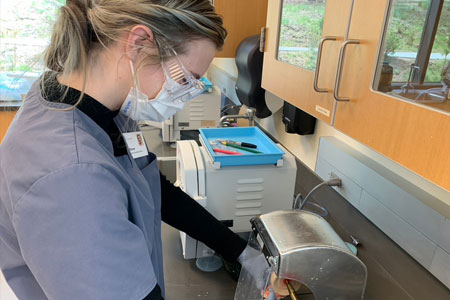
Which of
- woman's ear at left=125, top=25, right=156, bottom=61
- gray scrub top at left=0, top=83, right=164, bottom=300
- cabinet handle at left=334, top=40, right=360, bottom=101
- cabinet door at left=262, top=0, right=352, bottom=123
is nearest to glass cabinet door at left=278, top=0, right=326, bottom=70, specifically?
cabinet door at left=262, top=0, right=352, bottom=123

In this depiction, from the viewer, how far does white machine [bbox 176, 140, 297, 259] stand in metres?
→ 0.99

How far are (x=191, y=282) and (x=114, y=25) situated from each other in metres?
0.79

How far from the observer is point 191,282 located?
1037 mm

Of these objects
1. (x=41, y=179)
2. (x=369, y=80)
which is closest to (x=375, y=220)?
(x=369, y=80)

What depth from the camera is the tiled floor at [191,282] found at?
3.24ft

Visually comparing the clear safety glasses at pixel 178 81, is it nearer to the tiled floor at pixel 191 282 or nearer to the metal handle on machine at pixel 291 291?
the metal handle on machine at pixel 291 291

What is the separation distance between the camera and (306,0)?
3.03 feet

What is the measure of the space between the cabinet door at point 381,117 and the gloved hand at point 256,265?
0.43 metres

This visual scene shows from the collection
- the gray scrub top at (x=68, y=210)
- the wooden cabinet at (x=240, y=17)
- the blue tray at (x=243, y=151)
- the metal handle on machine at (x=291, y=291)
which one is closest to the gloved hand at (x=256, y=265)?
the metal handle on machine at (x=291, y=291)

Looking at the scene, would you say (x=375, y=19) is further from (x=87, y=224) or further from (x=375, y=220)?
(x=375, y=220)

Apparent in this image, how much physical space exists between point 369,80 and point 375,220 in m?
0.58

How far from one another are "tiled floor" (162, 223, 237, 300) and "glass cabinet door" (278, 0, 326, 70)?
68 cm

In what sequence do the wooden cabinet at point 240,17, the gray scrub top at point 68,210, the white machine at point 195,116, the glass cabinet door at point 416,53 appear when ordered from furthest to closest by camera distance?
the white machine at point 195,116 < the wooden cabinet at point 240,17 < the glass cabinet door at point 416,53 < the gray scrub top at point 68,210

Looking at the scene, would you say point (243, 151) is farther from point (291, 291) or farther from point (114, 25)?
point (114, 25)
